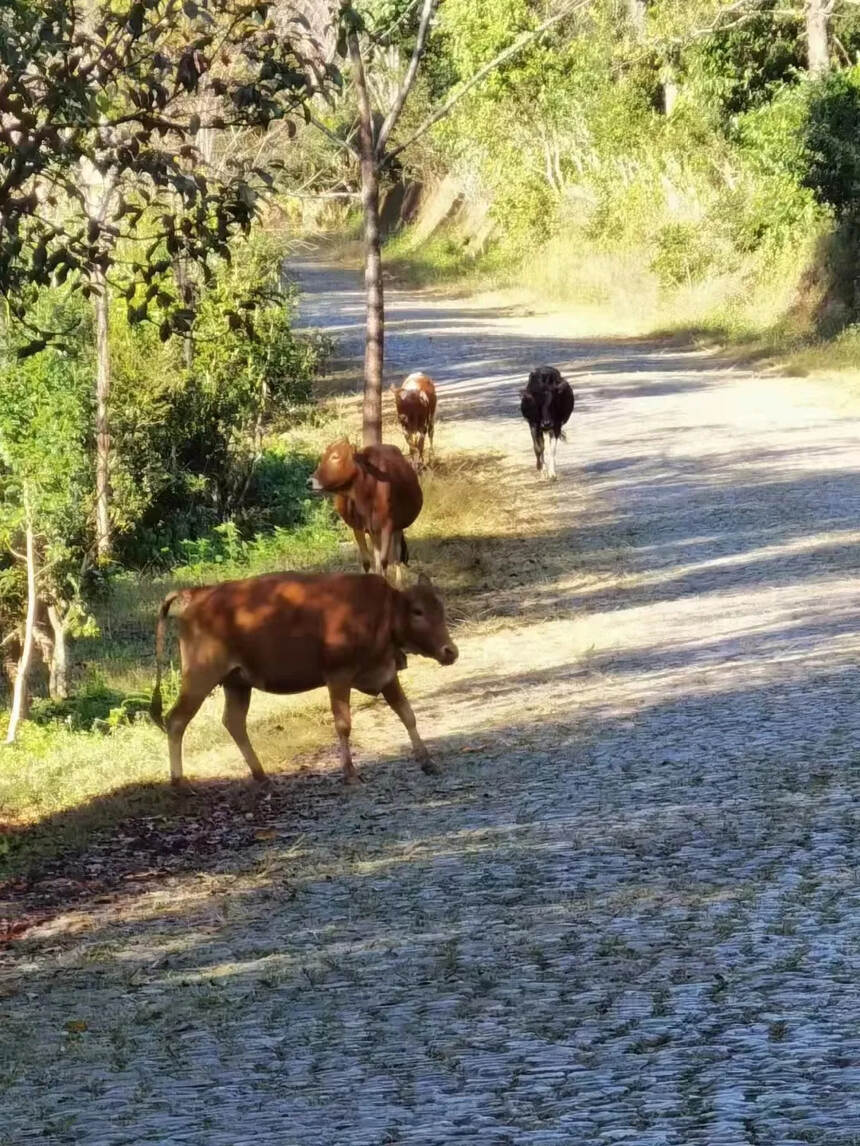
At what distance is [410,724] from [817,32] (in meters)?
29.3

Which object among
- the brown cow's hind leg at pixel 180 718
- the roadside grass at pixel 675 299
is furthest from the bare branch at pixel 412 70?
the roadside grass at pixel 675 299

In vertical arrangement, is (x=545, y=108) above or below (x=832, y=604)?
above

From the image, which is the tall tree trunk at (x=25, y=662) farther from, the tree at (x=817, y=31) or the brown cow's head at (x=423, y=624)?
the tree at (x=817, y=31)

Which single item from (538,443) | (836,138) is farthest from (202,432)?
(836,138)

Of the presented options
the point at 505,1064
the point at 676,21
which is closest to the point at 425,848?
the point at 505,1064

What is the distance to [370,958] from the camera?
7.46m

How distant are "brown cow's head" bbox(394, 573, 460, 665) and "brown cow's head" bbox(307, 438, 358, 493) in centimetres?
551

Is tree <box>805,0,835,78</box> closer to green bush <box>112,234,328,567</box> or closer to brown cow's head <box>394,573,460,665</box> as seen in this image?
green bush <box>112,234,328,567</box>

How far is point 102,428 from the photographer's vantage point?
21875mm

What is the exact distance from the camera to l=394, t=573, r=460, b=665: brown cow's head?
37.1 feet

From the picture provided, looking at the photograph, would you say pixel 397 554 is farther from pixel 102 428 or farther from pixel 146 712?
pixel 102 428

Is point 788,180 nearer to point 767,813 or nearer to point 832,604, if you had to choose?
point 832,604

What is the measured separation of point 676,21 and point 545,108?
42.7 ft

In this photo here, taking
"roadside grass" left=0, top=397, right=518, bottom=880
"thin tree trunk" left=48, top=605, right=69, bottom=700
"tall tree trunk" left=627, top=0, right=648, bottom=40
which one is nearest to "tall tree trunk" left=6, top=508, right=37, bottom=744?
"roadside grass" left=0, top=397, right=518, bottom=880
